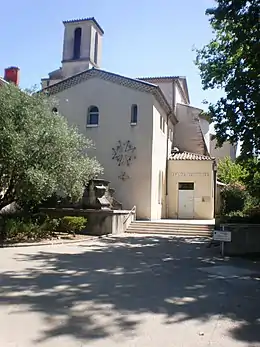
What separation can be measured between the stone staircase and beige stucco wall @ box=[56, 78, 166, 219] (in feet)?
7.24

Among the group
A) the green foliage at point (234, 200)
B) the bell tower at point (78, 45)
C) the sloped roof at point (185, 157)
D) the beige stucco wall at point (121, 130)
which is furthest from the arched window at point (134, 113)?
the bell tower at point (78, 45)

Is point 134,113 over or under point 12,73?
under

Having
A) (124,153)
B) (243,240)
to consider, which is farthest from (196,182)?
(243,240)

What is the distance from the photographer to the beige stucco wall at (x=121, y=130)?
24.1 m

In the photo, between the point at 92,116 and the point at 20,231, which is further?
the point at 92,116

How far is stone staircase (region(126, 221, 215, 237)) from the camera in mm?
20453

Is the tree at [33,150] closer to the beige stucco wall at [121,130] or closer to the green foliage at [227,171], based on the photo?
the beige stucco wall at [121,130]

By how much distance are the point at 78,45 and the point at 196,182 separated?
2268cm

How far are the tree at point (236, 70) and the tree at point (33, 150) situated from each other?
6.33 meters

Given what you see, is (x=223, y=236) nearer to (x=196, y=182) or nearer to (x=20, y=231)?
(x=20, y=231)

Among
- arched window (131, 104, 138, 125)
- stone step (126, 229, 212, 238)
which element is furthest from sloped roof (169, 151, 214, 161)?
stone step (126, 229, 212, 238)

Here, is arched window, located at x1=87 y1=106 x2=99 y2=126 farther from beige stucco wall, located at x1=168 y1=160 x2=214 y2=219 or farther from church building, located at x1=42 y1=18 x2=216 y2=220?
beige stucco wall, located at x1=168 y1=160 x2=214 y2=219

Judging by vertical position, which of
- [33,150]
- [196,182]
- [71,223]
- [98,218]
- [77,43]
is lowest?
[71,223]

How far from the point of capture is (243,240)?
544 inches
